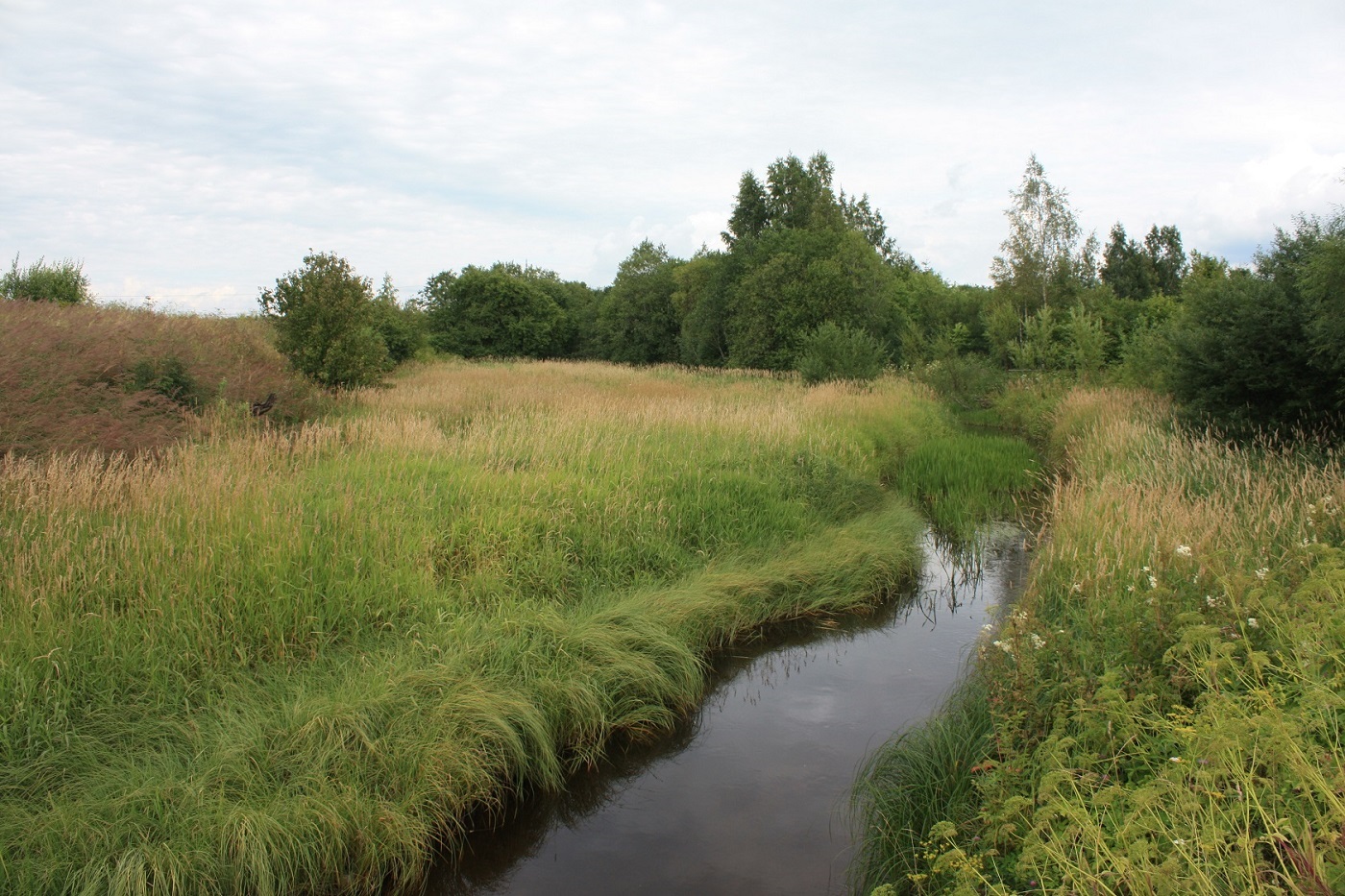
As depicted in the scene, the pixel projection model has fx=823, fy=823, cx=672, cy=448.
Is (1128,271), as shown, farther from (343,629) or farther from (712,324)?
(343,629)

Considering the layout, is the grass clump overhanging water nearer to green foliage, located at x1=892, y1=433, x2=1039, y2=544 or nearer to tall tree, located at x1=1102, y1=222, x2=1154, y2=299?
green foliage, located at x1=892, y1=433, x2=1039, y2=544

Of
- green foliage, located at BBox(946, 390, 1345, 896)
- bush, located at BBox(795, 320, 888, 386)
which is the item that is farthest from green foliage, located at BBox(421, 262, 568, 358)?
green foliage, located at BBox(946, 390, 1345, 896)

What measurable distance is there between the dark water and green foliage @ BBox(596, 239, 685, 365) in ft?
142

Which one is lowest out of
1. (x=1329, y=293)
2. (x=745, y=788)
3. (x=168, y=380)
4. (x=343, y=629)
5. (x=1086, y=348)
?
(x=745, y=788)

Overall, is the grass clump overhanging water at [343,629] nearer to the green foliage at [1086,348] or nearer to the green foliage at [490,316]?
the green foliage at [1086,348]

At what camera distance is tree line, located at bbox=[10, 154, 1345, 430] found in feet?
37.5

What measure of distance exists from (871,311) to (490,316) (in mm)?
29896

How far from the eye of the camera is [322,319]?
51.9ft

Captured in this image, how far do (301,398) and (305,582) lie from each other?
8819 mm

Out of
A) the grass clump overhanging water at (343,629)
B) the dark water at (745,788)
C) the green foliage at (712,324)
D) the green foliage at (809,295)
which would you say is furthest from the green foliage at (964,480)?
the green foliage at (712,324)

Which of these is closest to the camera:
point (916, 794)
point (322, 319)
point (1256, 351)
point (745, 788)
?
point (916, 794)

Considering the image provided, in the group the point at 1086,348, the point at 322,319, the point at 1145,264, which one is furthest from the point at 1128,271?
the point at 322,319

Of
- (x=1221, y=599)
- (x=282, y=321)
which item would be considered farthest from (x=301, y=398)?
(x=1221, y=599)

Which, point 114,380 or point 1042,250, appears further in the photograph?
point 1042,250
